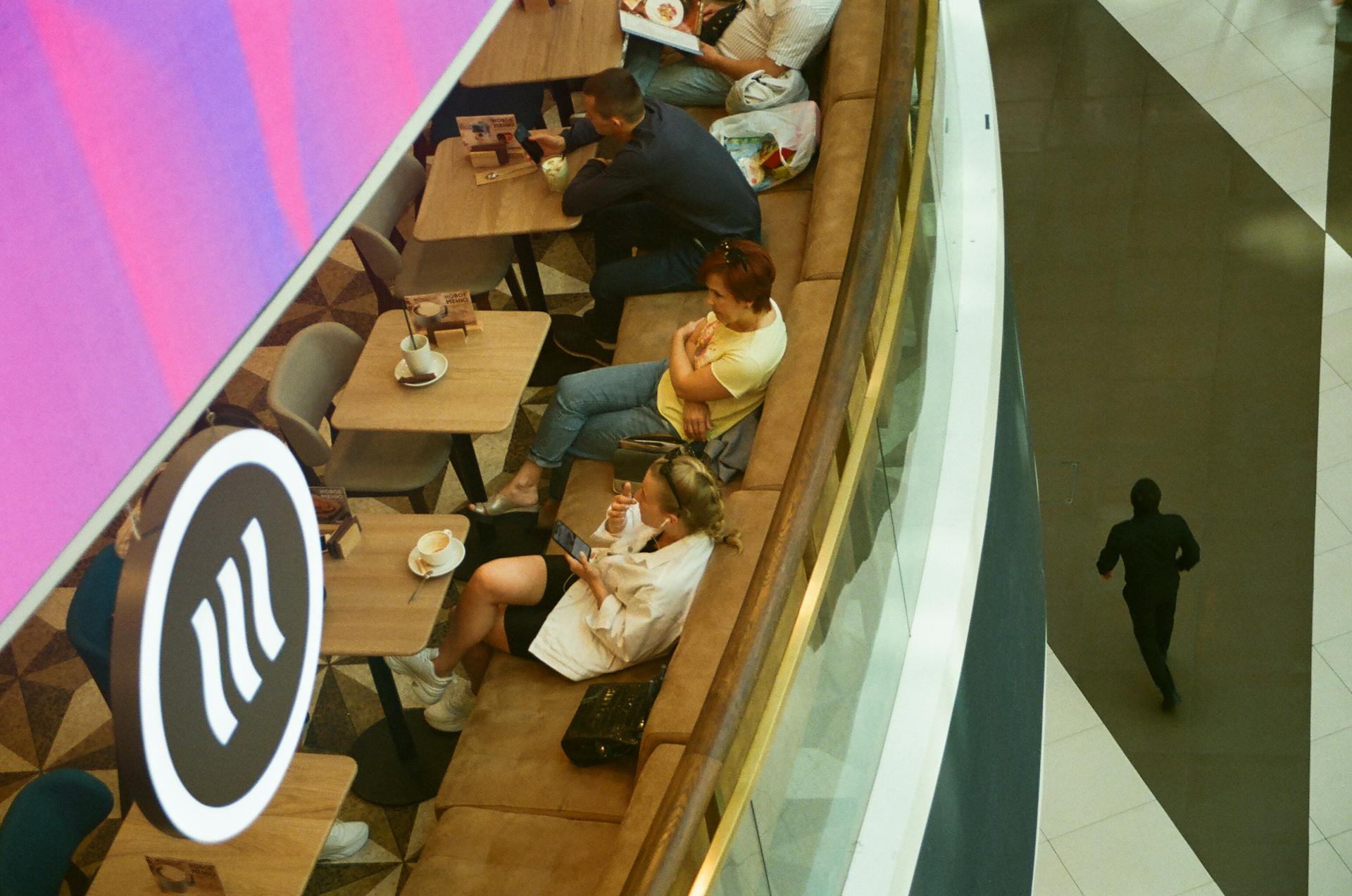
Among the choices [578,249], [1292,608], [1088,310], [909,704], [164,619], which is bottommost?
[1292,608]

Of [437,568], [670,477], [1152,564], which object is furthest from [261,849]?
[1152,564]

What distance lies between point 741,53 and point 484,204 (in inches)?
58.5

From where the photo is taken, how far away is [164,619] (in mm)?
1438

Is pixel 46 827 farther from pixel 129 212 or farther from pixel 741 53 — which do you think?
pixel 741 53

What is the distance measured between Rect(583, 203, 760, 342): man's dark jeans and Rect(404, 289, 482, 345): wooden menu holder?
0.85m

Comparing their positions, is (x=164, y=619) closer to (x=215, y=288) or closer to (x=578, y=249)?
(x=215, y=288)

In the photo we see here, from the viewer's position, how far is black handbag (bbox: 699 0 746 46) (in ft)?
19.4

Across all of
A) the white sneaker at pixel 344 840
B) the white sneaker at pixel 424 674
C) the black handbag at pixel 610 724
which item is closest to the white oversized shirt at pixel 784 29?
the white sneaker at pixel 424 674

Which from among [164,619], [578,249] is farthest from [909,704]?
[578,249]

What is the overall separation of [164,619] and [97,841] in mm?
3760

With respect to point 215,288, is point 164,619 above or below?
below

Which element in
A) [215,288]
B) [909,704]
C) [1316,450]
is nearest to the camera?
[215,288]

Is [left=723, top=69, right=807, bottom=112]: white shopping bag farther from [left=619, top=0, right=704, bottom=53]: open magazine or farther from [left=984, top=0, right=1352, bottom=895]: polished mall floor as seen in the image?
[left=984, top=0, right=1352, bottom=895]: polished mall floor

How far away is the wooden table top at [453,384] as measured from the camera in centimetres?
434
